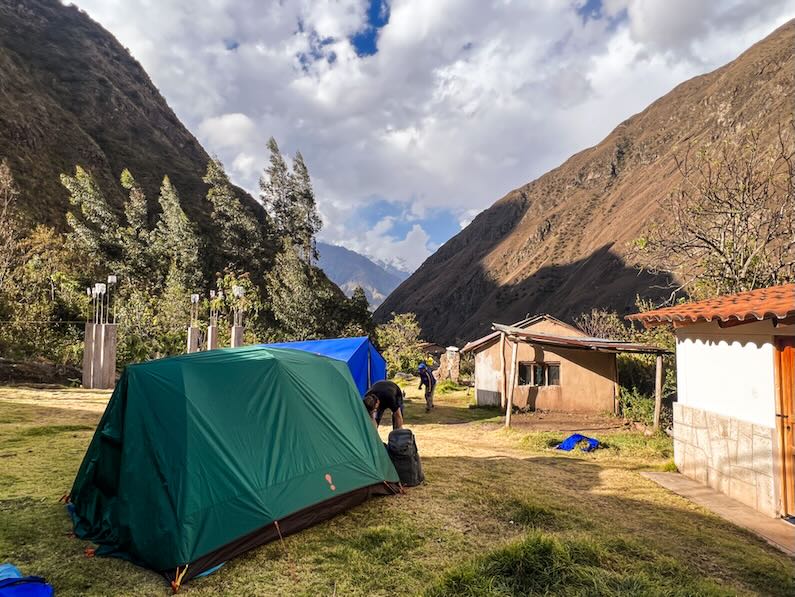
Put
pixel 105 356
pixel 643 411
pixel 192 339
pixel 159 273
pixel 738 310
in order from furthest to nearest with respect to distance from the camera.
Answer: pixel 159 273 < pixel 192 339 < pixel 105 356 < pixel 643 411 < pixel 738 310

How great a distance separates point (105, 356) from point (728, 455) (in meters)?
17.0

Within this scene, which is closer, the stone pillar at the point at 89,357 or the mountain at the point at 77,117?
the stone pillar at the point at 89,357

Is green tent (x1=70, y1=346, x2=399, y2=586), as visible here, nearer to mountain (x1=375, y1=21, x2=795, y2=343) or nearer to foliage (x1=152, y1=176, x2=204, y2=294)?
foliage (x1=152, y1=176, x2=204, y2=294)

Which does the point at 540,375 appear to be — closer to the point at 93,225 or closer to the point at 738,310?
the point at 738,310

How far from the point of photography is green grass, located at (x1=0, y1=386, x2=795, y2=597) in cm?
382

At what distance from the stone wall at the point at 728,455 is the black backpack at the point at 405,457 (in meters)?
4.61

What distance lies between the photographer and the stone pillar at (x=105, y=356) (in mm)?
15188

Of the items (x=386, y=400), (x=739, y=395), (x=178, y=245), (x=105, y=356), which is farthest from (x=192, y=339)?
(x=178, y=245)

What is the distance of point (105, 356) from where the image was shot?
15.5 meters

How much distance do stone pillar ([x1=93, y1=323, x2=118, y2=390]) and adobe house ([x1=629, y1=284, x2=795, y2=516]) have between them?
51.2 feet

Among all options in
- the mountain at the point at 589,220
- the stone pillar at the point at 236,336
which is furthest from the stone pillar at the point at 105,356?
the mountain at the point at 589,220

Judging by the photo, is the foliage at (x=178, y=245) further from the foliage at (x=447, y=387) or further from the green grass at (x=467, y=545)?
the green grass at (x=467, y=545)

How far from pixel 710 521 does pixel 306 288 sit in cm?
3034

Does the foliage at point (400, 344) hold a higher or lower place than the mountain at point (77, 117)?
lower
